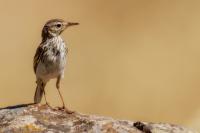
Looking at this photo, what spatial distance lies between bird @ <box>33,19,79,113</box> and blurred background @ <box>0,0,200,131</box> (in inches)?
394

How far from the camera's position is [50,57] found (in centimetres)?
1653

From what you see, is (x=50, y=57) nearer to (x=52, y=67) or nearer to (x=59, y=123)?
(x=52, y=67)

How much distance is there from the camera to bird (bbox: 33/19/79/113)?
53.8 ft

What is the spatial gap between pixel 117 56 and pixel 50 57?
17.2m

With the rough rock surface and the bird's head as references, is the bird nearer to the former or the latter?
the bird's head

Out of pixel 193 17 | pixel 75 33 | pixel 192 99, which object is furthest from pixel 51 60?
pixel 193 17

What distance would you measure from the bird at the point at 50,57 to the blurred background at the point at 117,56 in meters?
10.00

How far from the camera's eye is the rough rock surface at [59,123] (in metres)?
13.3

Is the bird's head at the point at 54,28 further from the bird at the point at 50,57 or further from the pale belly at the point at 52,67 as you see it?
the pale belly at the point at 52,67

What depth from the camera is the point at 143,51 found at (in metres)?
34.3

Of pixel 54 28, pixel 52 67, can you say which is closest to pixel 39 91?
pixel 52 67

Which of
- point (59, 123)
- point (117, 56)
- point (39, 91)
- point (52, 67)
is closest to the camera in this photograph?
point (59, 123)

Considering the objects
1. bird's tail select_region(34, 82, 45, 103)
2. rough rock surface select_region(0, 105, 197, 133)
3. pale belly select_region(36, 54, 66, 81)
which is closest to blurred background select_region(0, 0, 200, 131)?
bird's tail select_region(34, 82, 45, 103)

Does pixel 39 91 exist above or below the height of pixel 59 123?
above
